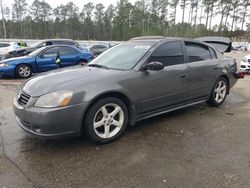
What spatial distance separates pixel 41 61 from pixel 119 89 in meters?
7.19

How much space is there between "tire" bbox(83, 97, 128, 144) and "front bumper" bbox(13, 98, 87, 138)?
0.15 m

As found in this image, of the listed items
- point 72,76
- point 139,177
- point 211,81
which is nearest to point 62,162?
point 139,177

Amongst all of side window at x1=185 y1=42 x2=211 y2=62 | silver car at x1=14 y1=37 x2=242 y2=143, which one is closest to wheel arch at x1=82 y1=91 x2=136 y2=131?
silver car at x1=14 y1=37 x2=242 y2=143

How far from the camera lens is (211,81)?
517 centimetres

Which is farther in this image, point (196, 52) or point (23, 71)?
point (23, 71)

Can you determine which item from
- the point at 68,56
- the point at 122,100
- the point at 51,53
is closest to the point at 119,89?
the point at 122,100

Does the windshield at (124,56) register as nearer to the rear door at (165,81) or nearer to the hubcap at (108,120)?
the rear door at (165,81)

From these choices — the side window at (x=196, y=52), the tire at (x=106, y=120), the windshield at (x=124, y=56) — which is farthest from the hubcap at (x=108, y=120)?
the side window at (x=196, y=52)

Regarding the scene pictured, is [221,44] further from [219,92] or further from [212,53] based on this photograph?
[219,92]

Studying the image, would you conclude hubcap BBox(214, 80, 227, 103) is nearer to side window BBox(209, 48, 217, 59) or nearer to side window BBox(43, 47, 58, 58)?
side window BBox(209, 48, 217, 59)

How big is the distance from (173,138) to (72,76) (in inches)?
71.2

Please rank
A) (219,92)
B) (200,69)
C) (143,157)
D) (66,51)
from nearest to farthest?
(143,157) → (200,69) → (219,92) → (66,51)

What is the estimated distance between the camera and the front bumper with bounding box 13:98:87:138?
312 cm

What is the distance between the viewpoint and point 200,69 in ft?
15.9
